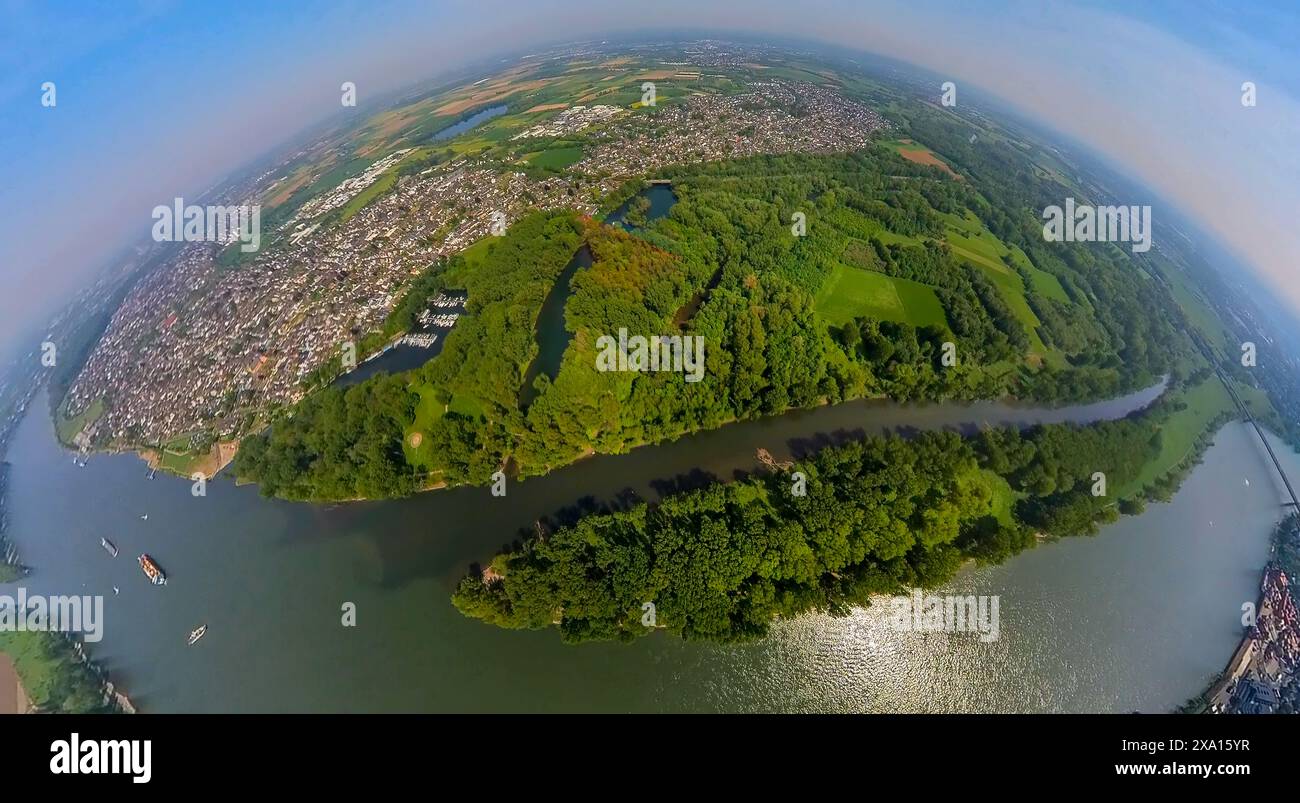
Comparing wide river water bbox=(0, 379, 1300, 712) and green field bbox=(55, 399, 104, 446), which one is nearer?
wide river water bbox=(0, 379, 1300, 712)

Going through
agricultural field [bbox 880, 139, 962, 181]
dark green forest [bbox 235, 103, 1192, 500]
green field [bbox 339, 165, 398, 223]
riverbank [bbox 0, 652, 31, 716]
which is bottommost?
riverbank [bbox 0, 652, 31, 716]

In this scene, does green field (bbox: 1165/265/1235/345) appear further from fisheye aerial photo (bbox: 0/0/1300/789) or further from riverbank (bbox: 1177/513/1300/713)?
riverbank (bbox: 1177/513/1300/713)

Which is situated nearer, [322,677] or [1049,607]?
[322,677]

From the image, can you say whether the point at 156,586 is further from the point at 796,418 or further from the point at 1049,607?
the point at 1049,607

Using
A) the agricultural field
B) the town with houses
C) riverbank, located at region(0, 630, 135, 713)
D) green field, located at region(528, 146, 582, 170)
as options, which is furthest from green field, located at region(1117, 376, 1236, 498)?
green field, located at region(528, 146, 582, 170)

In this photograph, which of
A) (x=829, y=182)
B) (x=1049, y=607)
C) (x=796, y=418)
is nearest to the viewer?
(x=1049, y=607)

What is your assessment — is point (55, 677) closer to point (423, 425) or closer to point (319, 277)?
point (423, 425)

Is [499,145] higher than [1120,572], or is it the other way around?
[499,145]

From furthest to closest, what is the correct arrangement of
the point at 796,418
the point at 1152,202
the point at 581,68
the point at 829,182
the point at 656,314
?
the point at 581,68
the point at 1152,202
the point at 829,182
the point at 656,314
the point at 796,418

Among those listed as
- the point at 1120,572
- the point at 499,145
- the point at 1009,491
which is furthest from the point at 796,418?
the point at 499,145
